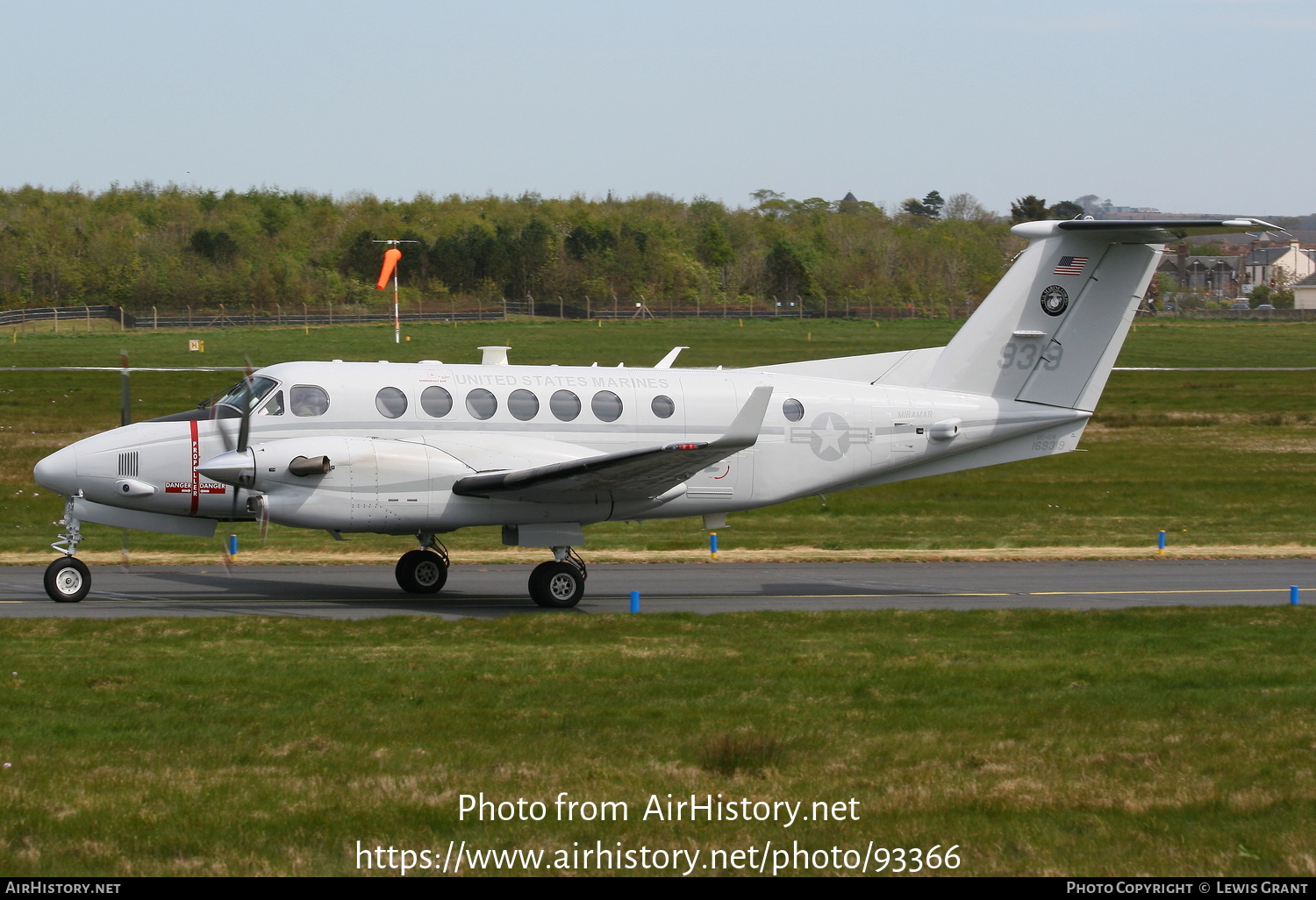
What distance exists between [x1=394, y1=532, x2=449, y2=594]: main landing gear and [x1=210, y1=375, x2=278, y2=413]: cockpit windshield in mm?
3204

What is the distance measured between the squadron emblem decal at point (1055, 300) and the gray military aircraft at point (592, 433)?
0.03 meters

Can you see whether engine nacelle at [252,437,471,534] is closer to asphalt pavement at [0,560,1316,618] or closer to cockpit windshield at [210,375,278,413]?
cockpit windshield at [210,375,278,413]

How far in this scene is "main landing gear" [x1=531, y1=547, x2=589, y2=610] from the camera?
59.2 feet

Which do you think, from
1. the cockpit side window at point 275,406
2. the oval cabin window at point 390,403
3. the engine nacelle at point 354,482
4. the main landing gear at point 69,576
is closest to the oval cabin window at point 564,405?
the engine nacelle at point 354,482

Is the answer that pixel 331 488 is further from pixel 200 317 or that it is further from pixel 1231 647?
pixel 200 317

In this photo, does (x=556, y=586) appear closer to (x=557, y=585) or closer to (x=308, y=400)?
(x=557, y=585)

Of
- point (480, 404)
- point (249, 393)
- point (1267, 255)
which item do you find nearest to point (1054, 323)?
point (480, 404)

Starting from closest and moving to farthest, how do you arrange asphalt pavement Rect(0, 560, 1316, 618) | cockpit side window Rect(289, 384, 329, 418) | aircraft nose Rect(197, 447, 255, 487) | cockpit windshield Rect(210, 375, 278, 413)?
aircraft nose Rect(197, 447, 255, 487)
cockpit windshield Rect(210, 375, 278, 413)
cockpit side window Rect(289, 384, 329, 418)
asphalt pavement Rect(0, 560, 1316, 618)

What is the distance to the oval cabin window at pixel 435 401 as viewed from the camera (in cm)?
1800

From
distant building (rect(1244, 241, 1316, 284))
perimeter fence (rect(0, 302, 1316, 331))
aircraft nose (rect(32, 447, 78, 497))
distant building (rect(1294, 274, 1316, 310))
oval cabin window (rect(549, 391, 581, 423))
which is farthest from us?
distant building (rect(1244, 241, 1316, 284))

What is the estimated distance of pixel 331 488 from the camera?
55.7 feet

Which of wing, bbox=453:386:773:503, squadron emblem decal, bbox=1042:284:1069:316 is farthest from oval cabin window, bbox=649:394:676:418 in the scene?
squadron emblem decal, bbox=1042:284:1069:316

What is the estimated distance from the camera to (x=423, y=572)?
62.7ft
